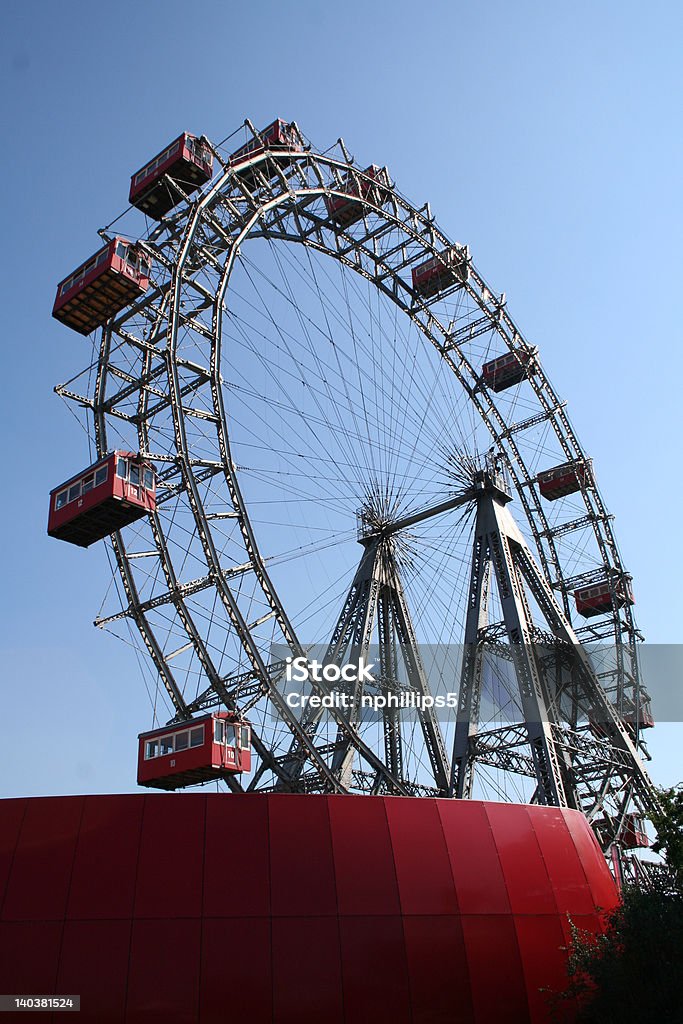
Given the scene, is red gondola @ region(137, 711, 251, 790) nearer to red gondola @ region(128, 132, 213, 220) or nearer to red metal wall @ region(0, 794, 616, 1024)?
red metal wall @ region(0, 794, 616, 1024)

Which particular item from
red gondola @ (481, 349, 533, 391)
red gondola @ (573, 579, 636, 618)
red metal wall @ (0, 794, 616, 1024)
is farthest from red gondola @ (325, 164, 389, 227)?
red metal wall @ (0, 794, 616, 1024)

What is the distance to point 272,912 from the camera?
49.5ft

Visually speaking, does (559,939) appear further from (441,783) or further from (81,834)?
(441,783)

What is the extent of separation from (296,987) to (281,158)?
2707cm

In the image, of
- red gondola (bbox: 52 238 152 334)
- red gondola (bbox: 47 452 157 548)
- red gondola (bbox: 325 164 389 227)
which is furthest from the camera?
red gondola (bbox: 325 164 389 227)

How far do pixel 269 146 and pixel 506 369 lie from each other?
15956 millimetres

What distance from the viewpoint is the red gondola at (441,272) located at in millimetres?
38938

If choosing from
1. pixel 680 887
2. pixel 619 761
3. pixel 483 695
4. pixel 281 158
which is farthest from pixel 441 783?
pixel 281 158

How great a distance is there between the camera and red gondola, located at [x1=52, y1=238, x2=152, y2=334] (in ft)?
87.4

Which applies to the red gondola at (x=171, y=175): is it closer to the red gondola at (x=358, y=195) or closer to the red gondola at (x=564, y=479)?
the red gondola at (x=358, y=195)

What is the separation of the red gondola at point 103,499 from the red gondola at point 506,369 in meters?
22.0

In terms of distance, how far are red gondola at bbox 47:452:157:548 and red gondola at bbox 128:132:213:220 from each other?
10.5 metres

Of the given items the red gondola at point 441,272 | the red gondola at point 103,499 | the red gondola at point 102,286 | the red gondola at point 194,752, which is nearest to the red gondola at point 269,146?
the red gondola at point 102,286

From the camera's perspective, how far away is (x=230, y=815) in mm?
16062
